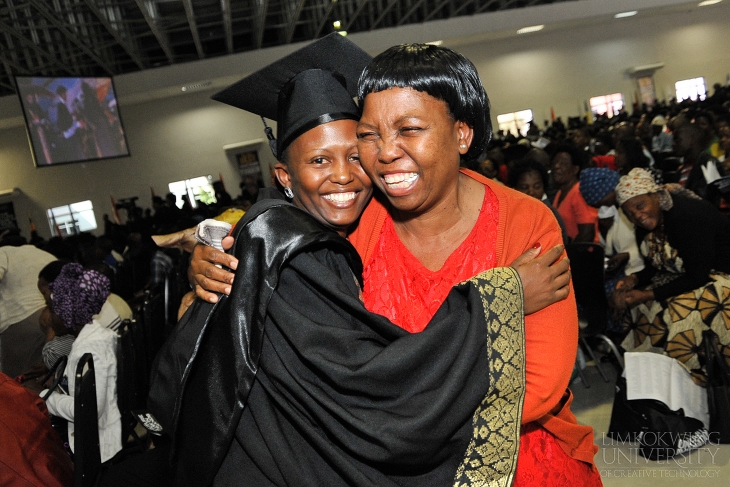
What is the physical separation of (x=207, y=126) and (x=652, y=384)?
17385mm

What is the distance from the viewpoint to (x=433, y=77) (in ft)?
5.15

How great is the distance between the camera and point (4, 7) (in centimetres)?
1080

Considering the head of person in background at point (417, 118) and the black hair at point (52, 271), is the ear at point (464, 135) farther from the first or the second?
the black hair at point (52, 271)

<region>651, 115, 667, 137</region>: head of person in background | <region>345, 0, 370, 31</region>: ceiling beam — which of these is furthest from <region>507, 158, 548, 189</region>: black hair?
<region>345, 0, 370, 31</region>: ceiling beam

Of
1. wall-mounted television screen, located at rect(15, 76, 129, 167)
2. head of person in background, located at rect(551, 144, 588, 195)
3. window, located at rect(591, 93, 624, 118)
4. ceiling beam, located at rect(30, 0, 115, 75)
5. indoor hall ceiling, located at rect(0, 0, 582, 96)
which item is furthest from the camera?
window, located at rect(591, 93, 624, 118)

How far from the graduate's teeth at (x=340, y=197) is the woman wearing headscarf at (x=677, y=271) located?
295 cm

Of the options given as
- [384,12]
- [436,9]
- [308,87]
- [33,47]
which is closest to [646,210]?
[308,87]

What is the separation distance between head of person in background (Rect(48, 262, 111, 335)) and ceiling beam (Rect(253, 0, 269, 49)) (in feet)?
32.7

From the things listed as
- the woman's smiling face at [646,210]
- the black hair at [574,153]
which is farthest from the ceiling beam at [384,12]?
the woman's smiling face at [646,210]

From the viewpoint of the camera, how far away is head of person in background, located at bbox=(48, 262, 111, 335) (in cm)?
376

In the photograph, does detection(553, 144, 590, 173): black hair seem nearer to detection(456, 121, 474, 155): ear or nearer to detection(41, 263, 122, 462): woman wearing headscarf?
detection(41, 263, 122, 462): woman wearing headscarf

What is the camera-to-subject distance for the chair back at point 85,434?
8.43ft

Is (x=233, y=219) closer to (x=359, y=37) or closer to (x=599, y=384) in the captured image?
(x=599, y=384)

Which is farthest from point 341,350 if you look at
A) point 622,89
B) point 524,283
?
→ point 622,89
